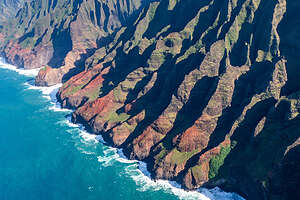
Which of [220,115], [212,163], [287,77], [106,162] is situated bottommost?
[106,162]

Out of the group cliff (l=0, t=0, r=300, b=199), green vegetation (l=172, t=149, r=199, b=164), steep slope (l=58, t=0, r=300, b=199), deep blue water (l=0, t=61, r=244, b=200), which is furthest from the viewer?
green vegetation (l=172, t=149, r=199, b=164)

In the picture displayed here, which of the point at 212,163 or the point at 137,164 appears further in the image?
the point at 137,164

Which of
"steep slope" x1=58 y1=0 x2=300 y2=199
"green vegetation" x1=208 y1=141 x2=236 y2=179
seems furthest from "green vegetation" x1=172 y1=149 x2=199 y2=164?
"green vegetation" x1=208 y1=141 x2=236 y2=179

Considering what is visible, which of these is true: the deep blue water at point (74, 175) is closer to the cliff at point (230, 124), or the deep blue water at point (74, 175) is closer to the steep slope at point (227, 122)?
the cliff at point (230, 124)

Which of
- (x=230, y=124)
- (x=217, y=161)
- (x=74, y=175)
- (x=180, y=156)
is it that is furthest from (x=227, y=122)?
(x=74, y=175)

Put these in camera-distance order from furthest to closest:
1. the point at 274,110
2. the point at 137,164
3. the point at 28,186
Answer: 1. the point at 137,164
2. the point at 28,186
3. the point at 274,110

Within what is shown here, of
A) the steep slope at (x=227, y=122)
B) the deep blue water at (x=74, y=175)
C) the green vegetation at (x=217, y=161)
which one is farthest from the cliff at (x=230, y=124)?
the deep blue water at (x=74, y=175)

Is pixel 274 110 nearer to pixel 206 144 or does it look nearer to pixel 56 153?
pixel 206 144

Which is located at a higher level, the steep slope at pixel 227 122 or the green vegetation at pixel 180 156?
the steep slope at pixel 227 122

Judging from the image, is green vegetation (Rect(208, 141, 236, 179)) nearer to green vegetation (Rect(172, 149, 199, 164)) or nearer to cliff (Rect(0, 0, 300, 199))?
cliff (Rect(0, 0, 300, 199))

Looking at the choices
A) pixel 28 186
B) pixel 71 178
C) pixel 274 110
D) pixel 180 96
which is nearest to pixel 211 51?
pixel 180 96

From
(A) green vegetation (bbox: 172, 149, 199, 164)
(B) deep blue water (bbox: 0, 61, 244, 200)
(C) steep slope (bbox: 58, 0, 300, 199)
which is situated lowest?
(B) deep blue water (bbox: 0, 61, 244, 200)
